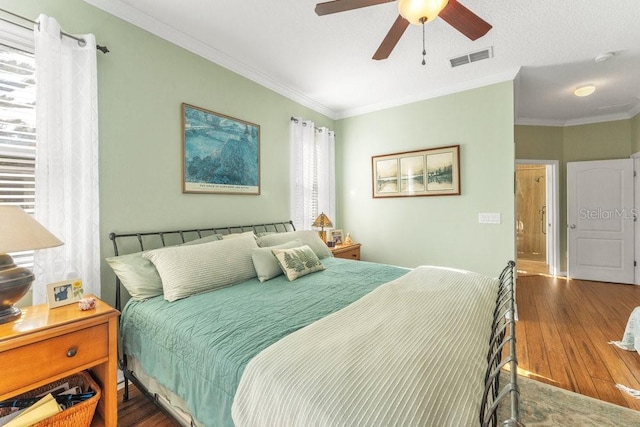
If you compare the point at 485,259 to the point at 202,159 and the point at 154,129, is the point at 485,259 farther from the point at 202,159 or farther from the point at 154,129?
the point at 154,129

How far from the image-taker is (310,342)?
1152 millimetres

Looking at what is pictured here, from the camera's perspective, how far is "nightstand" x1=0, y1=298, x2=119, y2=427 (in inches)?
48.9

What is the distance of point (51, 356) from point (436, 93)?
14.1 ft

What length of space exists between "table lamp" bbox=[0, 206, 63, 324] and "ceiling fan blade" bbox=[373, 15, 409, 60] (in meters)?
2.22

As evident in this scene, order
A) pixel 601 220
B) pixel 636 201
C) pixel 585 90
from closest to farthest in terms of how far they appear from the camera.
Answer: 1. pixel 585 90
2. pixel 636 201
3. pixel 601 220

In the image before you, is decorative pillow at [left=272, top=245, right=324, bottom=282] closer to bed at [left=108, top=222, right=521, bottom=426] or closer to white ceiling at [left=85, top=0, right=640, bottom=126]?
bed at [left=108, top=222, right=521, bottom=426]

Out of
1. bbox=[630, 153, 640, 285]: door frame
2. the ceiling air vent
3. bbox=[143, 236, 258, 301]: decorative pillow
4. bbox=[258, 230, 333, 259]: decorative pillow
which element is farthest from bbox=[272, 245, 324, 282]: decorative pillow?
bbox=[630, 153, 640, 285]: door frame

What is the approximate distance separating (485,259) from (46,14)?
14.8 ft

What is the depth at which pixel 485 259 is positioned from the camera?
3479mm

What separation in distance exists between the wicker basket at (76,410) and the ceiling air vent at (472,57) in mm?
3931

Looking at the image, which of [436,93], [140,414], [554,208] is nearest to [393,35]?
[436,93]

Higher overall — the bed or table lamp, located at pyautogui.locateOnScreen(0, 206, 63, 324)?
table lamp, located at pyautogui.locateOnScreen(0, 206, 63, 324)

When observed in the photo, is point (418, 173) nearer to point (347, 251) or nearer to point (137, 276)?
point (347, 251)

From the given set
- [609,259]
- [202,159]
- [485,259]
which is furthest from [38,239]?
[609,259]
